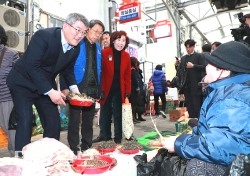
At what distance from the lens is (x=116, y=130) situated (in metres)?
4.05

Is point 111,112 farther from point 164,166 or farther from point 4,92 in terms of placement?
point 164,166

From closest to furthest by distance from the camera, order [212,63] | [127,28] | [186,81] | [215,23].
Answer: [212,63]
[186,81]
[127,28]
[215,23]

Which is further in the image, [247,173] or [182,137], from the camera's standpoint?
[182,137]

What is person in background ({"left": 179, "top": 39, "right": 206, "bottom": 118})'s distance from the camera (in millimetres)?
5137

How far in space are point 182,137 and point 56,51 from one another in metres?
1.48

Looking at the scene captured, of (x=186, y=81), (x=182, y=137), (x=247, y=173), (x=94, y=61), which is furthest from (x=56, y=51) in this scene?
(x=186, y=81)

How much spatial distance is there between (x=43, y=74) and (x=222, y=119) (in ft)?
5.55

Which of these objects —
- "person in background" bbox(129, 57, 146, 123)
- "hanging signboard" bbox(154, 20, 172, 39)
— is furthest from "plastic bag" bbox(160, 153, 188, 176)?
"hanging signboard" bbox(154, 20, 172, 39)

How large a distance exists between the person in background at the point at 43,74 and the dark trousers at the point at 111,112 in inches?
55.6

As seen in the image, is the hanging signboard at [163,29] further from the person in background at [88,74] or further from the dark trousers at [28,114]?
the dark trousers at [28,114]

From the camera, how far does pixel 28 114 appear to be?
2430mm

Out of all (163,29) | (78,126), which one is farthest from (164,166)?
(163,29)

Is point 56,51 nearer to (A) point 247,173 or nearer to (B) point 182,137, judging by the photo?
(B) point 182,137

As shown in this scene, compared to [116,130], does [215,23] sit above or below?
above
